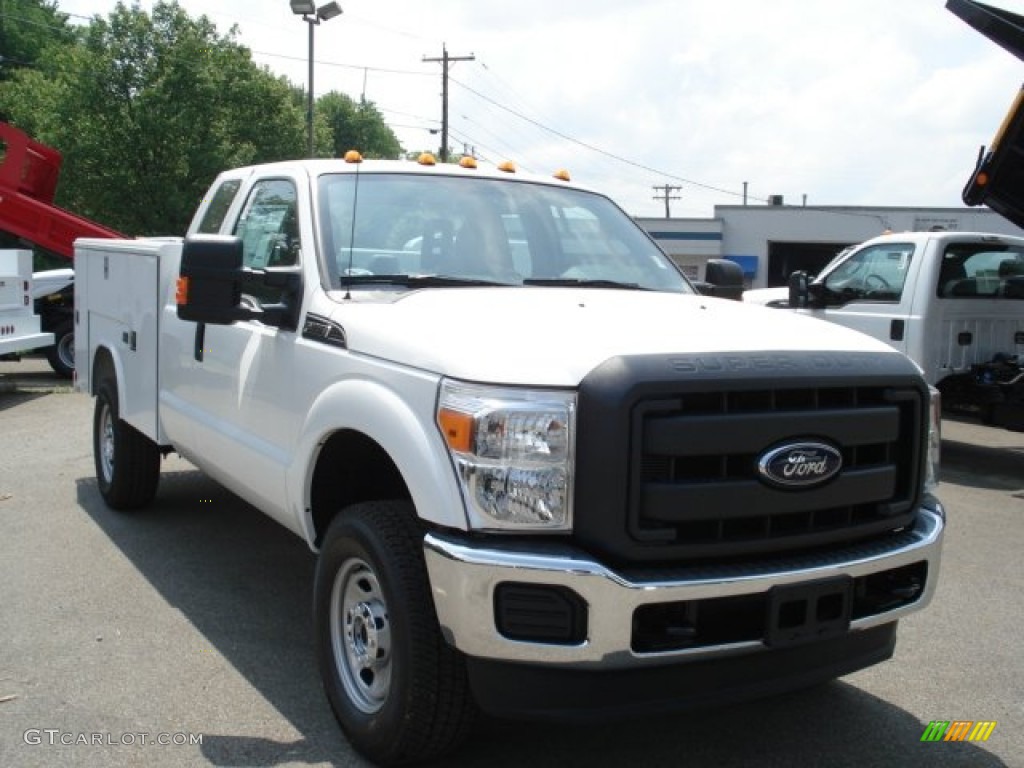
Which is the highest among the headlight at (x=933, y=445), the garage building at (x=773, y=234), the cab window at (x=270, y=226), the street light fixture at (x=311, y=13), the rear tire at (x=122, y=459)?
the street light fixture at (x=311, y=13)

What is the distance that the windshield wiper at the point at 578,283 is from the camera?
13.9 feet

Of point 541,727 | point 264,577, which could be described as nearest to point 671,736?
point 541,727

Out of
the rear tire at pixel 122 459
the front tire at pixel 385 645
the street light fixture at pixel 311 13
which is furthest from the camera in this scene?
the street light fixture at pixel 311 13

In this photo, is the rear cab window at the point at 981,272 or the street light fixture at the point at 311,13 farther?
the street light fixture at the point at 311,13

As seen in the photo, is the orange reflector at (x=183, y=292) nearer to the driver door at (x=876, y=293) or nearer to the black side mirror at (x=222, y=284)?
the black side mirror at (x=222, y=284)

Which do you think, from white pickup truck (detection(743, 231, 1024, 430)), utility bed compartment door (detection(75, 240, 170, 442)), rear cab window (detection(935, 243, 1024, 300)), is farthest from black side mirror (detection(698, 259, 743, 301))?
rear cab window (detection(935, 243, 1024, 300))

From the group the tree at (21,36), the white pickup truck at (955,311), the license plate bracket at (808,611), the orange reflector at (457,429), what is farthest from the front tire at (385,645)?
the tree at (21,36)

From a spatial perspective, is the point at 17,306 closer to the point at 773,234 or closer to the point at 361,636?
the point at 361,636

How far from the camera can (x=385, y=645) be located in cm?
332

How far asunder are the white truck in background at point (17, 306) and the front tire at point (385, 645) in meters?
9.90

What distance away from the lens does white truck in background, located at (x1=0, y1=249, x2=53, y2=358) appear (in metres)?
12.1

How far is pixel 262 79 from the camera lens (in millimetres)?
34469

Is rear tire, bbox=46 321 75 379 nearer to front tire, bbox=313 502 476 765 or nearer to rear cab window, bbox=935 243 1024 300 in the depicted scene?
rear cab window, bbox=935 243 1024 300

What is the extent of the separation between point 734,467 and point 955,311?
23.2ft
